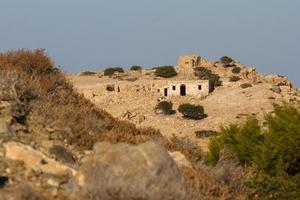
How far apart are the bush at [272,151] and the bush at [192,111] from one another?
121 feet

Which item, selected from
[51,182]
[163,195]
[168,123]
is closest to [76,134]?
[51,182]

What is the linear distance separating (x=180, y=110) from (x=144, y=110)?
367 cm

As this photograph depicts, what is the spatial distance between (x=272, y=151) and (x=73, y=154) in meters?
11.5

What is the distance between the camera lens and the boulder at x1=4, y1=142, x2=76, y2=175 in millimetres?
10758

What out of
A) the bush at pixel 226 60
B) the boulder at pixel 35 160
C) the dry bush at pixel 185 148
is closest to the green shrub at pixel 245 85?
the bush at pixel 226 60

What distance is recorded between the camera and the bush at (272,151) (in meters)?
18.2

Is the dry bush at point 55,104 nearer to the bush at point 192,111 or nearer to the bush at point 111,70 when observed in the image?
the bush at point 192,111

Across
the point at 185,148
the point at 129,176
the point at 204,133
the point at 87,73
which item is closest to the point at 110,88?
the point at 87,73

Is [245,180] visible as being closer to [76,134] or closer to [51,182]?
[76,134]

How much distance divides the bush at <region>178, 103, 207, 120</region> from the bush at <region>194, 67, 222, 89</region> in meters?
11.5

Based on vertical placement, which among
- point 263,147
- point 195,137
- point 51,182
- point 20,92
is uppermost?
point 20,92

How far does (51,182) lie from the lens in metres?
10.4

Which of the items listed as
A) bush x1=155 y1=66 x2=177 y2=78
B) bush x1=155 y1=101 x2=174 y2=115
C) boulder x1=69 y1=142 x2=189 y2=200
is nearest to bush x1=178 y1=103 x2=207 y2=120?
bush x1=155 y1=101 x2=174 y2=115

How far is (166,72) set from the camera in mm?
87375
